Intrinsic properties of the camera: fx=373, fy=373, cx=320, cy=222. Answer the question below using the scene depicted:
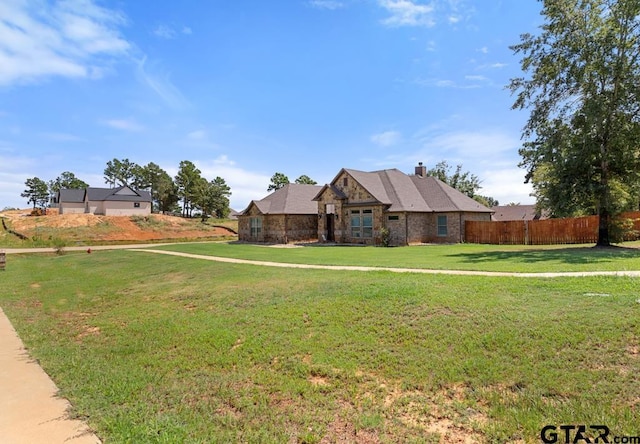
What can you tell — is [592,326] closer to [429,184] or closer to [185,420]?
[185,420]

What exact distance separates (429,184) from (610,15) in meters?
16.2

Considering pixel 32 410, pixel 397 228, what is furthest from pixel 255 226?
pixel 32 410

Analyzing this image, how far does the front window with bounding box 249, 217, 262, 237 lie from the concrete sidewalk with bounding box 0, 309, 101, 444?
27758 mm

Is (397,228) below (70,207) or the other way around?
below

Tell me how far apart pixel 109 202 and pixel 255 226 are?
1466 inches

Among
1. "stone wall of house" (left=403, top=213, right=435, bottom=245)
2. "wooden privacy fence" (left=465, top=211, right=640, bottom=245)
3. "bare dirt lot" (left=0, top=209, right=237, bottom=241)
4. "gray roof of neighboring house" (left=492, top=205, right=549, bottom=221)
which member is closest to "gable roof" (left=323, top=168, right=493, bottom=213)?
"stone wall of house" (left=403, top=213, right=435, bottom=245)

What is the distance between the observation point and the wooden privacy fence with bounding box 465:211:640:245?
24250 millimetres

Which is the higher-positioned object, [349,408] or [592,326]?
[592,326]

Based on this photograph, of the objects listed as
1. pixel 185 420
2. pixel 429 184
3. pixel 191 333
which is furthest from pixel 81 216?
pixel 185 420

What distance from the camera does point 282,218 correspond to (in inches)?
1304

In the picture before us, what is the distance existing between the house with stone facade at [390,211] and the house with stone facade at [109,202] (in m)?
41.6

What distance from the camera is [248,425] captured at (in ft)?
15.5

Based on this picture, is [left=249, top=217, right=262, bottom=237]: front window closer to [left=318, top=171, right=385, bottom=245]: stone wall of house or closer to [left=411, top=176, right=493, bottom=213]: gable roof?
[left=318, top=171, right=385, bottom=245]: stone wall of house

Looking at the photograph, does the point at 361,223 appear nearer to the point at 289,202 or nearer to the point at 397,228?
the point at 397,228
